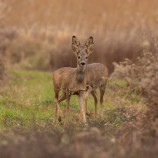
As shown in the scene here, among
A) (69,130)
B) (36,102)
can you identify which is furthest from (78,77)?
(69,130)

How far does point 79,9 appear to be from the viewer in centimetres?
3959

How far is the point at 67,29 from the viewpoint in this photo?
1451 inches

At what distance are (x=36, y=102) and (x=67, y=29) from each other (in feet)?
56.7

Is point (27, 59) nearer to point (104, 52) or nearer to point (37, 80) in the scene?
point (104, 52)

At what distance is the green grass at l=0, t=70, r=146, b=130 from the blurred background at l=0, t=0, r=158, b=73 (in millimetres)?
4565

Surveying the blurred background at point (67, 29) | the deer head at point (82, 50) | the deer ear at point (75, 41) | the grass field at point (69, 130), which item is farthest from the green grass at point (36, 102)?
the blurred background at point (67, 29)

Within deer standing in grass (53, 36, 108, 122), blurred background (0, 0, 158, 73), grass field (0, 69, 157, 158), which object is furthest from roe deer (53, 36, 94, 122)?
blurred background (0, 0, 158, 73)

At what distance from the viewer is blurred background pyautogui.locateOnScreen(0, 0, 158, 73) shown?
1229 inches

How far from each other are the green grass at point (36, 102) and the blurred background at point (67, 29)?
180 inches

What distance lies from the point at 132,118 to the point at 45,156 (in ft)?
14.8

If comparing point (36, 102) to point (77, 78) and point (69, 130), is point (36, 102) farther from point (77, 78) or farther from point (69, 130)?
point (69, 130)

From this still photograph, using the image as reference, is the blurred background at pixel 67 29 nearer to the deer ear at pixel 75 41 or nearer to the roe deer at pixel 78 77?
the roe deer at pixel 78 77

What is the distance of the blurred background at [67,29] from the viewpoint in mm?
31219

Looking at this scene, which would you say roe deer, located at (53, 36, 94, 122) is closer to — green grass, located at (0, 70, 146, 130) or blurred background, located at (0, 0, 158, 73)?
green grass, located at (0, 70, 146, 130)
